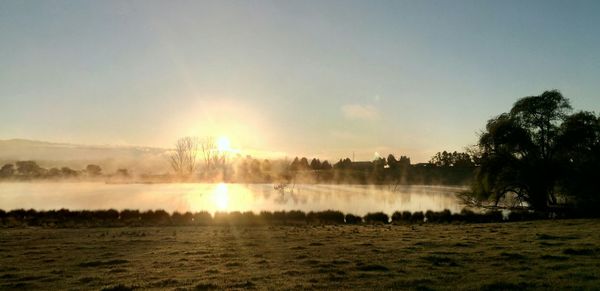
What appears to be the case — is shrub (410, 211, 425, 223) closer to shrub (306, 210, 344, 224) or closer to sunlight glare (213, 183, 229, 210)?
shrub (306, 210, 344, 224)

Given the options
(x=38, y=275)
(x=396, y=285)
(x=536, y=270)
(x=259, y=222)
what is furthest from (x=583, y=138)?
(x=38, y=275)

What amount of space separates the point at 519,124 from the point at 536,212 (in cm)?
1186

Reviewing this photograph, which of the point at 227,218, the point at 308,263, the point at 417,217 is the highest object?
the point at 308,263

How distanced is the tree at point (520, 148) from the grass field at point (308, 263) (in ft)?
82.1

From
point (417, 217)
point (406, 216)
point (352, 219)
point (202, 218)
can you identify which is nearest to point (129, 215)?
point (202, 218)

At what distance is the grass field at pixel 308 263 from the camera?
13.4 metres

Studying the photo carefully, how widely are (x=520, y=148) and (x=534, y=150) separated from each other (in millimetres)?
1755

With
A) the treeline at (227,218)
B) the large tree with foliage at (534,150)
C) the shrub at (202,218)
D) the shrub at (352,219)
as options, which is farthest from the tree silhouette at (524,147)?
the shrub at (202,218)

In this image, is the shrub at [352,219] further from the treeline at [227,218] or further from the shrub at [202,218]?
the shrub at [202,218]

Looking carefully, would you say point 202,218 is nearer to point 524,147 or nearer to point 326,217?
point 326,217

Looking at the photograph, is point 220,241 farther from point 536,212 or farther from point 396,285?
point 536,212

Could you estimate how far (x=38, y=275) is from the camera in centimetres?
1541

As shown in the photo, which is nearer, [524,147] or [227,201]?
[524,147]

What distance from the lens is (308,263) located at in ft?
55.5
